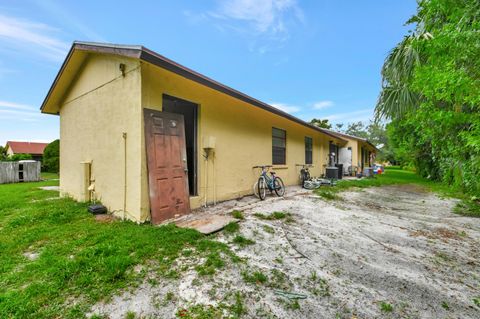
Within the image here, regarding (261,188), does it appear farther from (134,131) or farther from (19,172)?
(19,172)

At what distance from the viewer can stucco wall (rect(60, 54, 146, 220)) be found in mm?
3840

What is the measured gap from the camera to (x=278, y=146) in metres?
8.27

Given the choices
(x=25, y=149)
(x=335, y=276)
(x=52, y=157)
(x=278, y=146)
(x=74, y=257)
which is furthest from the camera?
(x=25, y=149)

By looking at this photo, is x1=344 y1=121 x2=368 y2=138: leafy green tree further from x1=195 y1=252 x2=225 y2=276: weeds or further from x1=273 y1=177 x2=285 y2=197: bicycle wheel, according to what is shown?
x1=195 y1=252 x2=225 y2=276: weeds

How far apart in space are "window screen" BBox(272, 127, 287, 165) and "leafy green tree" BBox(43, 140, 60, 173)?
690 inches

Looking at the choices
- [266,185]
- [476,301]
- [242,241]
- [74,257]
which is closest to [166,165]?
[74,257]

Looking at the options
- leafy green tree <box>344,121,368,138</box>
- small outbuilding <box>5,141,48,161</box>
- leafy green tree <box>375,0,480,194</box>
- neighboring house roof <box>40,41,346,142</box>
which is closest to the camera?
Result: leafy green tree <box>375,0,480,194</box>

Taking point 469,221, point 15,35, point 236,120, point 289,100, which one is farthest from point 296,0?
point 289,100

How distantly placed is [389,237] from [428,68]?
290cm

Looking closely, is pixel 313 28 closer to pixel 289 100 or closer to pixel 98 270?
pixel 98 270

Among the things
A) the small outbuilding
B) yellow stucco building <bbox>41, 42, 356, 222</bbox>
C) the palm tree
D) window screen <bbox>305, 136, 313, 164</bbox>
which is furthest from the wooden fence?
the palm tree

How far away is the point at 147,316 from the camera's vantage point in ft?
5.45

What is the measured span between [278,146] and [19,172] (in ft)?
50.3

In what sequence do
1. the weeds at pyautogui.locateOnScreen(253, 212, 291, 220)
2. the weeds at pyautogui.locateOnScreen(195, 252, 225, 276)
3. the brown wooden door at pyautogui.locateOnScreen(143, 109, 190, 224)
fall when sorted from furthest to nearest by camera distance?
the weeds at pyautogui.locateOnScreen(253, 212, 291, 220)
the brown wooden door at pyautogui.locateOnScreen(143, 109, 190, 224)
the weeds at pyautogui.locateOnScreen(195, 252, 225, 276)
